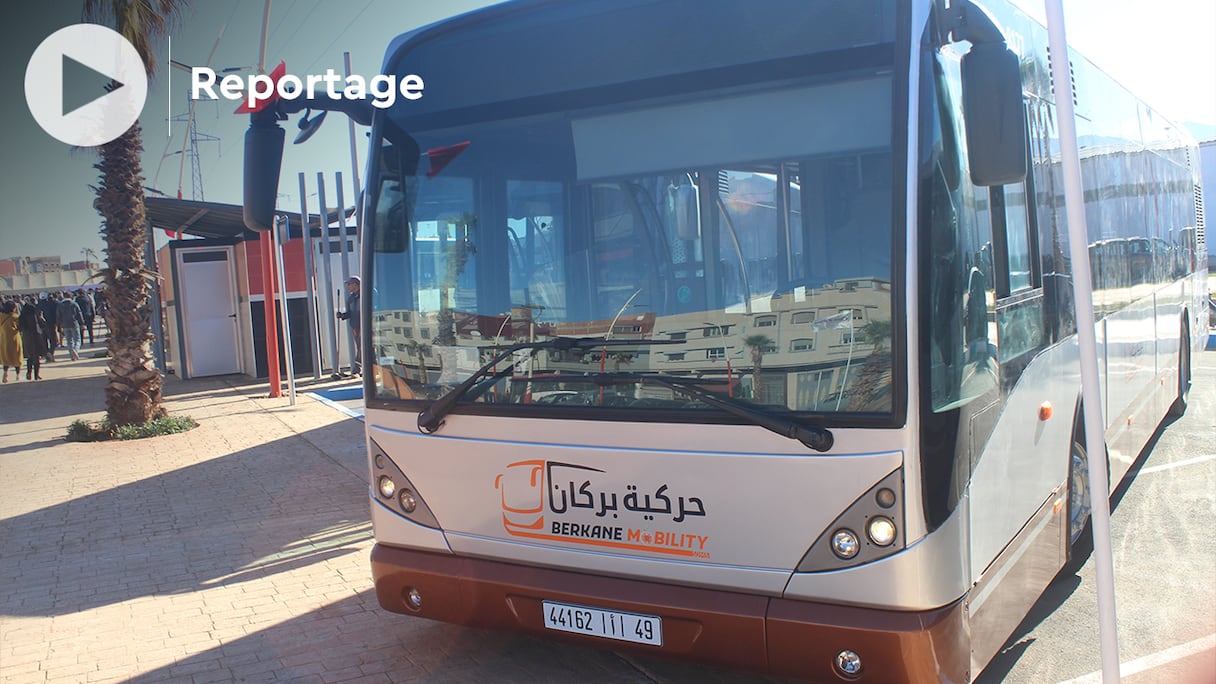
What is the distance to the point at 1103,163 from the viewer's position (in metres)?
6.11

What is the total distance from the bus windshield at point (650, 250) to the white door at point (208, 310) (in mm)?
17881

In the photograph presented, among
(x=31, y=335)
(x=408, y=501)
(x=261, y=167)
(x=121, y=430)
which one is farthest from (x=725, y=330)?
(x=31, y=335)

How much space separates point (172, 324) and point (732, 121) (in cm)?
2148

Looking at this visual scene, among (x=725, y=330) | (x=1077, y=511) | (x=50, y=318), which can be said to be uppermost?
(x=50, y=318)

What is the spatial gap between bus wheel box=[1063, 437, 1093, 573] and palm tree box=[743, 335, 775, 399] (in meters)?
2.29

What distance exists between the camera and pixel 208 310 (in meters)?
21.2

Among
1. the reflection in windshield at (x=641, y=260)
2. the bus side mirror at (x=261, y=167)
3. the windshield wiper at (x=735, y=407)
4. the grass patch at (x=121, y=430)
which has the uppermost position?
the bus side mirror at (x=261, y=167)

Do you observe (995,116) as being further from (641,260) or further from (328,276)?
(328,276)

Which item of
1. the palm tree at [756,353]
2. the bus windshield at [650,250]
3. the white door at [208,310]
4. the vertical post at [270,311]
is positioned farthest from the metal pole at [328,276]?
the palm tree at [756,353]

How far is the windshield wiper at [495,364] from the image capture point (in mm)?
3893

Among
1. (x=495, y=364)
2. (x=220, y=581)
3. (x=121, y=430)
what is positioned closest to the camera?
(x=495, y=364)

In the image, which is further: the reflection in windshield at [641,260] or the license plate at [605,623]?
the license plate at [605,623]

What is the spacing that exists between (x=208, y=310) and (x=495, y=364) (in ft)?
61.5

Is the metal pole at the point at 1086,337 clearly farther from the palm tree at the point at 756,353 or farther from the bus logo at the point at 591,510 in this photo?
the bus logo at the point at 591,510
